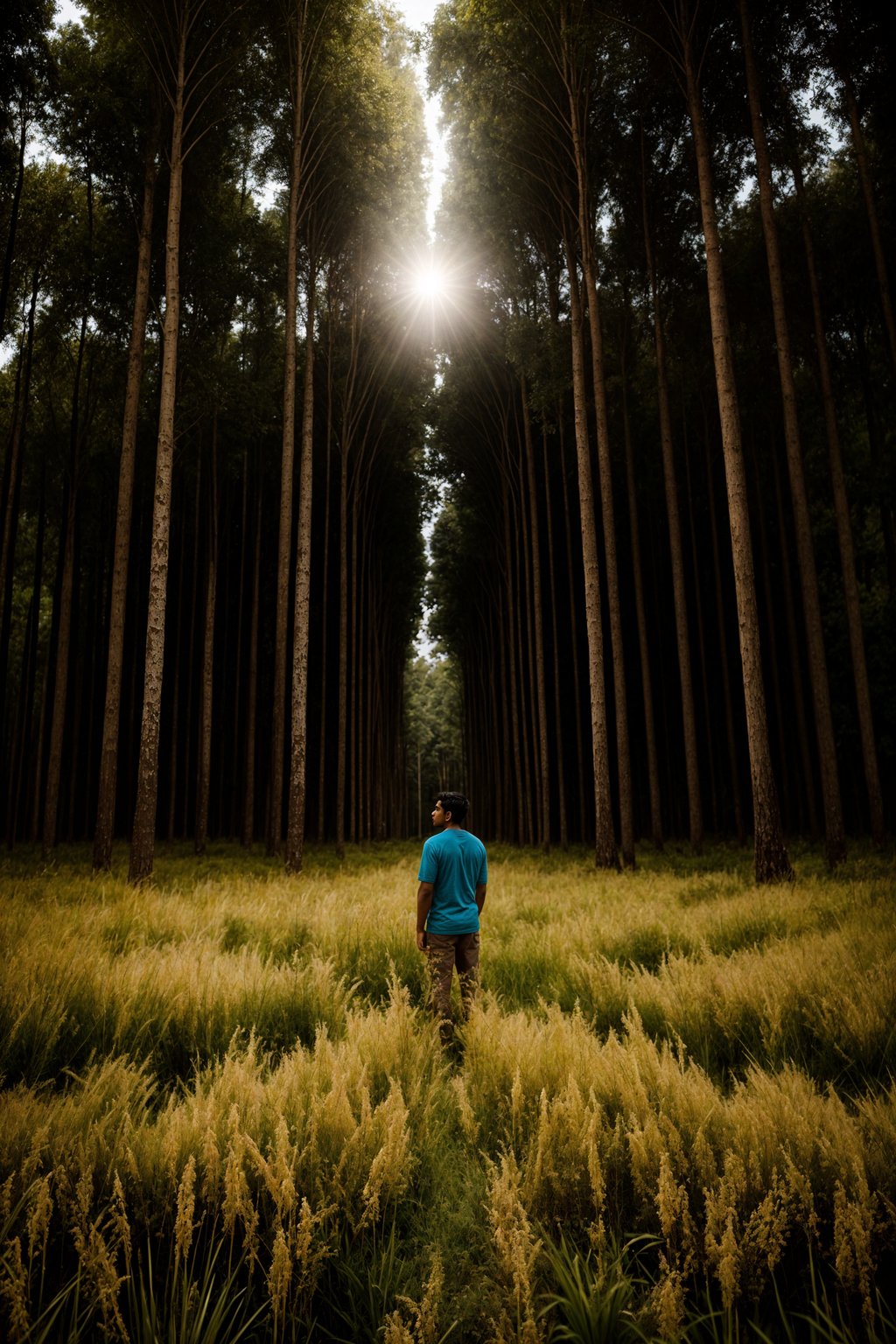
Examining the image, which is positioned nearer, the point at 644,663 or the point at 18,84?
the point at 18,84

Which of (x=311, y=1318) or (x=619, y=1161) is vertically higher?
(x=619, y=1161)

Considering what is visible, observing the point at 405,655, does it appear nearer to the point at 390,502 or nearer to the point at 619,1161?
the point at 390,502

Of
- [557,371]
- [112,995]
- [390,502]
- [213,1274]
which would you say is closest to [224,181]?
[557,371]

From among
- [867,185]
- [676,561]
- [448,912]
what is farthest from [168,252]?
[867,185]

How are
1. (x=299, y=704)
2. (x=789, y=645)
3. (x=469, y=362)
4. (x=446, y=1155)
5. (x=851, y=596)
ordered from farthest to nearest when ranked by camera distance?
(x=469, y=362), (x=789, y=645), (x=299, y=704), (x=851, y=596), (x=446, y=1155)

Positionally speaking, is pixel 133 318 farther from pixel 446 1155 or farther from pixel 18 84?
pixel 446 1155

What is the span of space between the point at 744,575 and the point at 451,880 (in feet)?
23.0

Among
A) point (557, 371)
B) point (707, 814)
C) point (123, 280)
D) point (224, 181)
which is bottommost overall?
point (707, 814)

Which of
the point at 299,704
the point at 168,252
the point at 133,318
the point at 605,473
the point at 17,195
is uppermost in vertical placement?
the point at 17,195

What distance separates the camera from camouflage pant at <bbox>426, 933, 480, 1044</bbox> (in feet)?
13.9

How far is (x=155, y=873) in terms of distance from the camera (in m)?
10.3

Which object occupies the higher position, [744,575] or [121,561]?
[121,561]

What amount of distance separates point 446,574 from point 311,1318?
33096mm

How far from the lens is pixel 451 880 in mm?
4418
